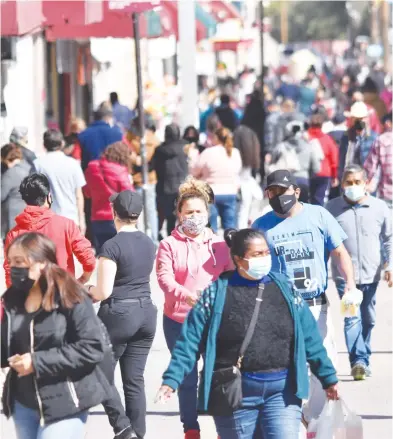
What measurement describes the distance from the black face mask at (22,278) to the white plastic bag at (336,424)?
1920 millimetres

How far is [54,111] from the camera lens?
26625 mm

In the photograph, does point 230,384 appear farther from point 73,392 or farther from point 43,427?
point 43,427

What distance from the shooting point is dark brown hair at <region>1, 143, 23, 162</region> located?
1376 centimetres

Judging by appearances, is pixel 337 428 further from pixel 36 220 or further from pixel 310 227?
pixel 36 220

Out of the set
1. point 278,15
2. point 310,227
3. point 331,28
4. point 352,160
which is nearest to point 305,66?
point 352,160

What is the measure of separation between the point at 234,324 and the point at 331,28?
109m

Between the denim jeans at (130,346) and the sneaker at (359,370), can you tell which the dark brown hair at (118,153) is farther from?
the denim jeans at (130,346)

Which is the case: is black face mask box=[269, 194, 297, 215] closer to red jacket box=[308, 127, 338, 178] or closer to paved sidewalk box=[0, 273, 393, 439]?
paved sidewalk box=[0, 273, 393, 439]

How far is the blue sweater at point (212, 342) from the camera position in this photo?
617 cm

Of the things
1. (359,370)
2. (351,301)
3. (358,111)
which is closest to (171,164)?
(358,111)

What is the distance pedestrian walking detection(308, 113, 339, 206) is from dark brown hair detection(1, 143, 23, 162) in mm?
4262

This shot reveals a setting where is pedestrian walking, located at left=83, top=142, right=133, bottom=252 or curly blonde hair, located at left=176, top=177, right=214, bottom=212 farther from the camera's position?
pedestrian walking, located at left=83, top=142, right=133, bottom=252

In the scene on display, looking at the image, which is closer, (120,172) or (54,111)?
(120,172)

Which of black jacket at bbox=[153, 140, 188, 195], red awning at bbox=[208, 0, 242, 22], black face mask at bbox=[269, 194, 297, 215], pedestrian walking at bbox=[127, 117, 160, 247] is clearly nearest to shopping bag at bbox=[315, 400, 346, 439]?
black face mask at bbox=[269, 194, 297, 215]
